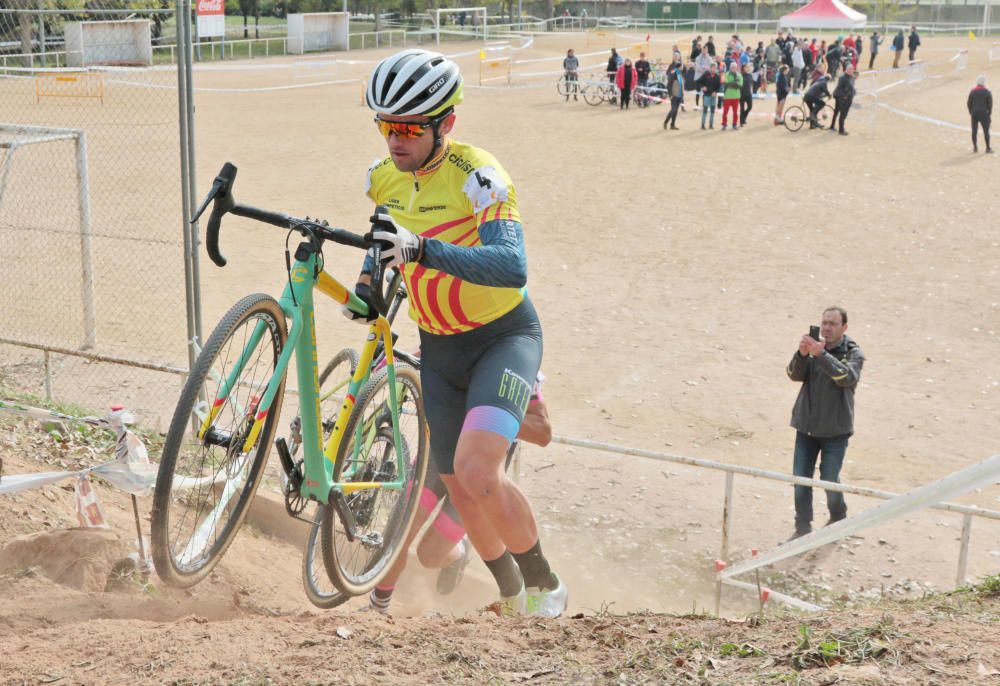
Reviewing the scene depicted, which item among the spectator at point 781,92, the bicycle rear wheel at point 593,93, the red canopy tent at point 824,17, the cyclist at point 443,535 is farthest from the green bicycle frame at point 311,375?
the red canopy tent at point 824,17

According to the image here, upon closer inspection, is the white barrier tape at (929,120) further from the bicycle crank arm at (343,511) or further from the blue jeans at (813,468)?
the bicycle crank arm at (343,511)

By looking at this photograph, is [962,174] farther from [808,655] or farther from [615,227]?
[808,655]

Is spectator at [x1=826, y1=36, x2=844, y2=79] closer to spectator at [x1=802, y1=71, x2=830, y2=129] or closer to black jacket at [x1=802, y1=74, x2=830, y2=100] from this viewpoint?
spectator at [x1=802, y1=71, x2=830, y2=129]

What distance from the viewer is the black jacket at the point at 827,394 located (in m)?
9.08

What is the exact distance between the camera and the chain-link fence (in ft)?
34.3

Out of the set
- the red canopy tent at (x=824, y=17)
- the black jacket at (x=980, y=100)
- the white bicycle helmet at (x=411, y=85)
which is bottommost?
the black jacket at (x=980, y=100)

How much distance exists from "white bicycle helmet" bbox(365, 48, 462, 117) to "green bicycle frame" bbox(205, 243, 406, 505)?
0.76 m

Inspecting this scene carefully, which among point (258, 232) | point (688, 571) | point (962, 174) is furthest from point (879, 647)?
point (962, 174)

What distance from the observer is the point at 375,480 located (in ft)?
18.3

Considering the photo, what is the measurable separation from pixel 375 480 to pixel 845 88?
2677 centimetres

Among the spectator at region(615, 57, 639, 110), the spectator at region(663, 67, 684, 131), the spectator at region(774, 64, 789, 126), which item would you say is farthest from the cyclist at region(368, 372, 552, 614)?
the spectator at region(615, 57, 639, 110)

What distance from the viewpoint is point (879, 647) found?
3.63 metres

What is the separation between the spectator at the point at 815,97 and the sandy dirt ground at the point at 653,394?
1004 millimetres

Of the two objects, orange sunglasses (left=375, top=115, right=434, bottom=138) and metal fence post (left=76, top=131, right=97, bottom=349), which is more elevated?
orange sunglasses (left=375, top=115, right=434, bottom=138)
